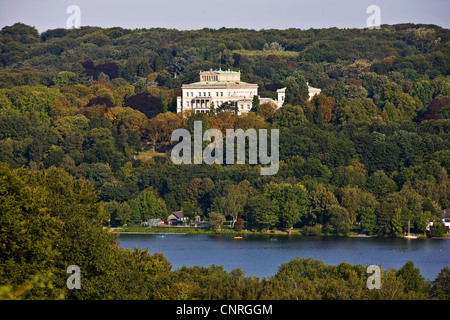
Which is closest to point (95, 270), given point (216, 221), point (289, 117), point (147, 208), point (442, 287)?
point (442, 287)

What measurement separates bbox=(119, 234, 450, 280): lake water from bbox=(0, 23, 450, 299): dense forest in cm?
273

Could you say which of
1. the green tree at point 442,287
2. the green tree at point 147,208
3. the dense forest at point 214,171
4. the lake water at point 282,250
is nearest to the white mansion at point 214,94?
the dense forest at point 214,171

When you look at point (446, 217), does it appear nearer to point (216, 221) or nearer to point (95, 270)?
point (216, 221)

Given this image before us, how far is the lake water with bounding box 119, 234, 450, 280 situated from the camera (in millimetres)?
41781

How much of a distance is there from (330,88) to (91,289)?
58.0 metres

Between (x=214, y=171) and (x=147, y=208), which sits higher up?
(x=214, y=171)

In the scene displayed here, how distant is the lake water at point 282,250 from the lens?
41.8 meters

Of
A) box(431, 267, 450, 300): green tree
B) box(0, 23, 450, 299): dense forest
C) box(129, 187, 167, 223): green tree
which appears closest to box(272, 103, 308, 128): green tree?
box(0, 23, 450, 299): dense forest

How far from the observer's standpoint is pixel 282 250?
46.2m

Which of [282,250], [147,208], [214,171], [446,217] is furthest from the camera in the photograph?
[214,171]

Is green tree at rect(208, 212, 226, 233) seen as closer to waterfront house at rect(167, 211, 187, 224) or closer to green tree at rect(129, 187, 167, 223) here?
waterfront house at rect(167, 211, 187, 224)

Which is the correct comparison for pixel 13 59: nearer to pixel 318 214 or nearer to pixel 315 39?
pixel 315 39

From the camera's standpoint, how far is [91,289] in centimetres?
2405

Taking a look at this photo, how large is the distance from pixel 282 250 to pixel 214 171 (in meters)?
14.8
